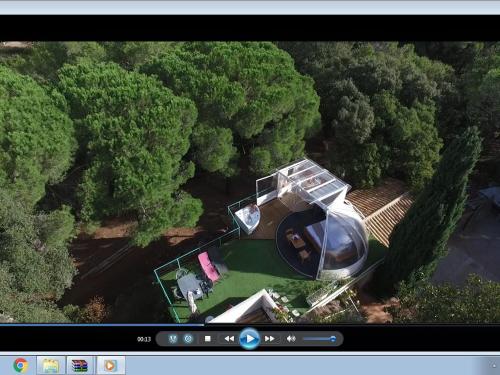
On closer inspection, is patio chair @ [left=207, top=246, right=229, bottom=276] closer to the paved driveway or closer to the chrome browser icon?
the paved driveway

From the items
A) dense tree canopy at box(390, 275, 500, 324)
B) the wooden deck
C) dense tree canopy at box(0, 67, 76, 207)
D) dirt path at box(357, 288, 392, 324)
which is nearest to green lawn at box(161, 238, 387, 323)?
the wooden deck

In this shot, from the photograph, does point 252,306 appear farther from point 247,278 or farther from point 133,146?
point 133,146

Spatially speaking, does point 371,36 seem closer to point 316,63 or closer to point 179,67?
point 179,67

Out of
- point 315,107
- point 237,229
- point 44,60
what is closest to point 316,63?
point 315,107

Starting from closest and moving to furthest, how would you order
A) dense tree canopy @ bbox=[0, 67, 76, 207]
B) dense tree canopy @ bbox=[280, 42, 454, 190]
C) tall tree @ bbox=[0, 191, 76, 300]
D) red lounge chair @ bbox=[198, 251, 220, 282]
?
tall tree @ bbox=[0, 191, 76, 300] < dense tree canopy @ bbox=[0, 67, 76, 207] < red lounge chair @ bbox=[198, 251, 220, 282] < dense tree canopy @ bbox=[280, 42, 454, 190]

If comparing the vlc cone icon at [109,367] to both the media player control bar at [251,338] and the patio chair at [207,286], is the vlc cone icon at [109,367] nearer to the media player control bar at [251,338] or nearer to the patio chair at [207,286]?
the media player control bar at [251,338]

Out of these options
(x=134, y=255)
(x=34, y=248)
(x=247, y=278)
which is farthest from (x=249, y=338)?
(x=134, y=255)
